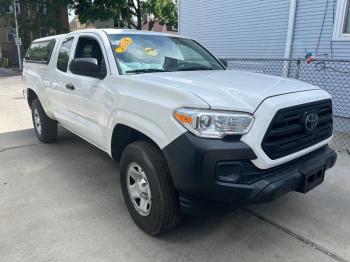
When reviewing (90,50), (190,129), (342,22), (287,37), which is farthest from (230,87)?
(287,37)

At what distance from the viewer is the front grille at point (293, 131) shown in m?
2.41

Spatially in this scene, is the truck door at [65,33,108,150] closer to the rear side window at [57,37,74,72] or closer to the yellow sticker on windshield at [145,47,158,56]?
the rear side window at [57,37,74,72]

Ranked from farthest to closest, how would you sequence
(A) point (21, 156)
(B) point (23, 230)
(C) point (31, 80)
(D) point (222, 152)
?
(C) point (31, 80)
(A) point (21, 156)
(B) point (23, 230)
(D) point (222, 152)

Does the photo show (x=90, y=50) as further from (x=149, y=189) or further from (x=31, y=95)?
(x=31, y=95)

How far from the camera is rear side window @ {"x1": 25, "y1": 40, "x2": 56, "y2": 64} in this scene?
16.4 feet

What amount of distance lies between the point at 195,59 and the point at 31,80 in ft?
10.5

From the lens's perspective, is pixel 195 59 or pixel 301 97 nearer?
pixel 301 97

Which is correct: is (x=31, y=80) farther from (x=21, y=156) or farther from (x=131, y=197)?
(x=131, y=197)

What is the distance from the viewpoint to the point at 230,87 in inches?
104

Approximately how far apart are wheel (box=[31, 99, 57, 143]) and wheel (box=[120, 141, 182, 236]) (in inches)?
115

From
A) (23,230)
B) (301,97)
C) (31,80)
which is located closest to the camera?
(301,97)

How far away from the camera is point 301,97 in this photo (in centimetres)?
267

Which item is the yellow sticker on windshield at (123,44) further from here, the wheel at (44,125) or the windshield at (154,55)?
Result: the wheel at (44,125)

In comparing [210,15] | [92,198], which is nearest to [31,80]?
[92,198]
